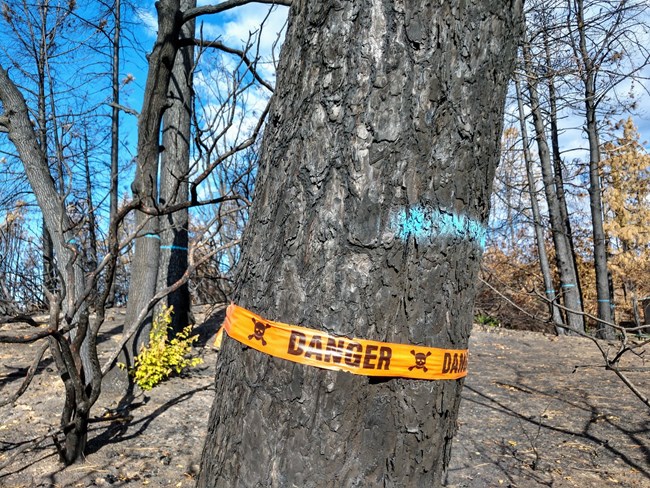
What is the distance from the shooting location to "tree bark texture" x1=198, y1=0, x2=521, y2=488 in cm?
101

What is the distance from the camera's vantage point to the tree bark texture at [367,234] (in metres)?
1.01

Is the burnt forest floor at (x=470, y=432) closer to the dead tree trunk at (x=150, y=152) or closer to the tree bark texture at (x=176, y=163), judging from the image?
the dead tree trunk at (x=150, y=152)

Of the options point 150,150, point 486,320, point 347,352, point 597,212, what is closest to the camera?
point 347,352

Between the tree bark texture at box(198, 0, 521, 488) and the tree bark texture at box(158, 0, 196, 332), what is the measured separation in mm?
5165

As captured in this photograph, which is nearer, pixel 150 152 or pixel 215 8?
pixel 150 152

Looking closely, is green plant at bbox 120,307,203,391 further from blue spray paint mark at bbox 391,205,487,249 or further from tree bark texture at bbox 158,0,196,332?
blue spray paint mark at bbox 391,205,487,249

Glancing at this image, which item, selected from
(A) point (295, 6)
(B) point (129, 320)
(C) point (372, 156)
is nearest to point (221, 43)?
(B) point (129, 320)

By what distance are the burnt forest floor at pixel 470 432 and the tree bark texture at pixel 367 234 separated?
2.73 m

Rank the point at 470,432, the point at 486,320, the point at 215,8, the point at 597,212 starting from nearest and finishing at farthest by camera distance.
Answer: the point at 470,432
the point at 215,8
the point at 597,212
the point at 486,320

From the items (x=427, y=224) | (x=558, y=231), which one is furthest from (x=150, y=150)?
(x=558, y=231)

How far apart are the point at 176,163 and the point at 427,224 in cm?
550

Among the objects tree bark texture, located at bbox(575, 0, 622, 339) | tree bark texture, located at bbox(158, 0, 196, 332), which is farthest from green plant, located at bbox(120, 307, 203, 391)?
tree bark texture, located at bbox(575, 0, 622, 339)

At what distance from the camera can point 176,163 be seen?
6.07 metres

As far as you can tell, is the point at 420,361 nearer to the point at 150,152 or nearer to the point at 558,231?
the point at 150,152
